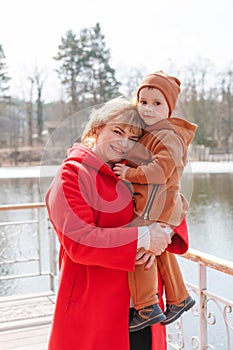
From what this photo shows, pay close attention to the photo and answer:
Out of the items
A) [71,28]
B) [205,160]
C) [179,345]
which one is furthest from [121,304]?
[71,28]

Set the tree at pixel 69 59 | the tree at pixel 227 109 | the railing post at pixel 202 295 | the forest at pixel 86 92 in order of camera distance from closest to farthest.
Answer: the railing post at pixel 202 295 < the forest at pixel 86 92 < the tree at pixel 227 109 < the tree at pixel 69 59

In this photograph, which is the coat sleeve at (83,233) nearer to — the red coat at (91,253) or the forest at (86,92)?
the red coat at (91,253)

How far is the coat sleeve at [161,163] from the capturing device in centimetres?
105

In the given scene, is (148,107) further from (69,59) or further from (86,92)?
(69,59)

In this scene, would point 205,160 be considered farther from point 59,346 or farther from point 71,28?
point 59,346

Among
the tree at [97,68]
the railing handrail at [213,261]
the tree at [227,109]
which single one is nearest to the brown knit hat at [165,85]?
the railing handrail at [213,261]

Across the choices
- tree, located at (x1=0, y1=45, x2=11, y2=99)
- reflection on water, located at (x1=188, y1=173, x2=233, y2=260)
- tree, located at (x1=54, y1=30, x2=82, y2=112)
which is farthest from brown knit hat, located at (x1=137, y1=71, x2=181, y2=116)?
tree, located at (x1=0, y1=45, x2=11, y2=99)

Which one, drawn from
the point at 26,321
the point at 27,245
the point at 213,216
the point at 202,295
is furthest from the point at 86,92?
the point at 202,295

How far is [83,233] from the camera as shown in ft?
3.22

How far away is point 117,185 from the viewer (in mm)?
1054

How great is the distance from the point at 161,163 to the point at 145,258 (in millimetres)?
219

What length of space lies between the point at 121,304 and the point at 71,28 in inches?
784

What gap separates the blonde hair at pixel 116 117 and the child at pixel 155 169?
0.02m

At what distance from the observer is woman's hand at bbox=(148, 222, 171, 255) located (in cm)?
105
